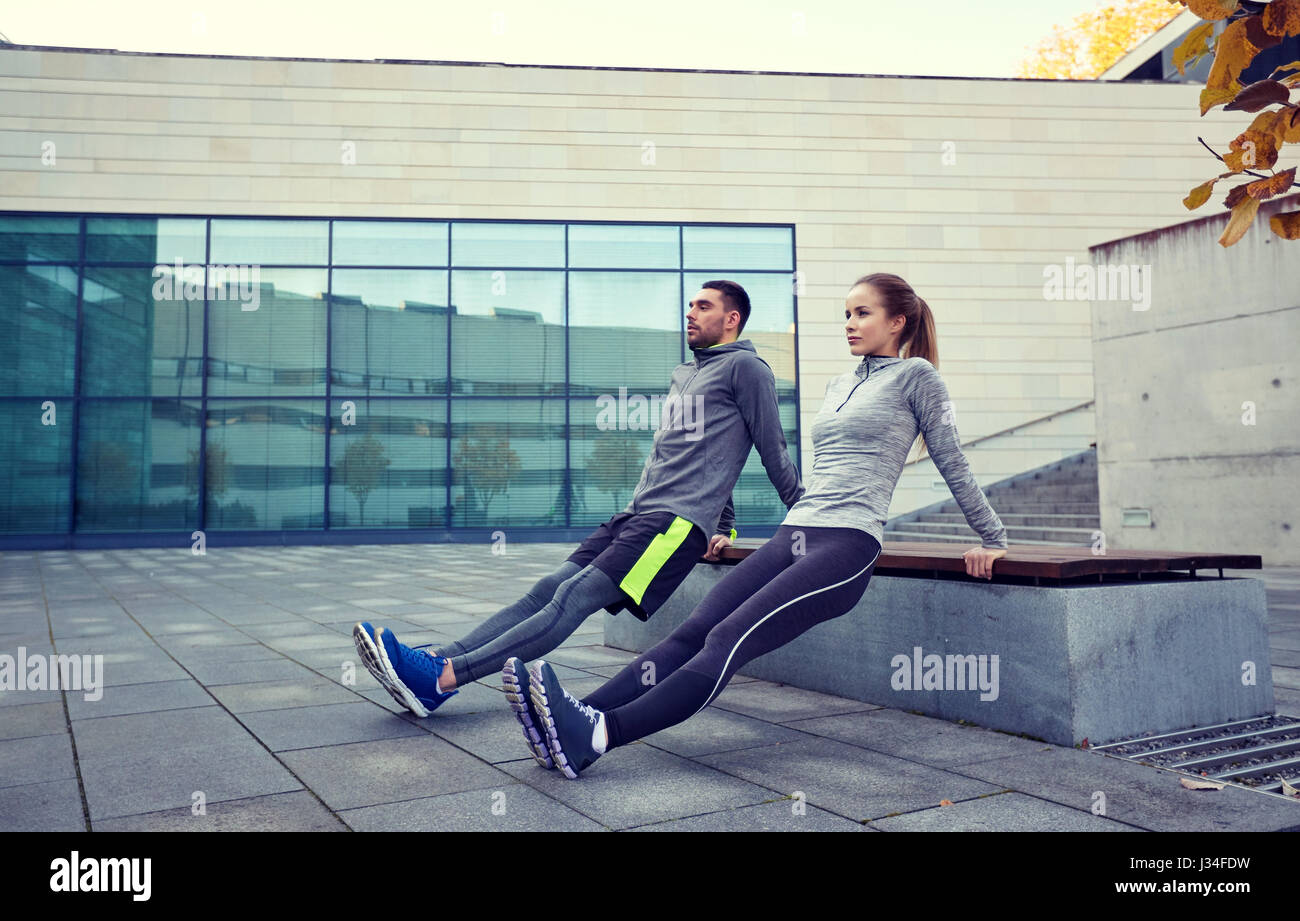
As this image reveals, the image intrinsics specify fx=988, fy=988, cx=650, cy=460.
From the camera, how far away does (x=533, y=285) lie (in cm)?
1836

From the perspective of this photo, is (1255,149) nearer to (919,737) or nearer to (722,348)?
(722,348)

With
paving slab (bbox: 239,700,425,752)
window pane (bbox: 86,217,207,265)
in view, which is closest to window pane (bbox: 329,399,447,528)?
window pane (bbox: 86,217,207,265)

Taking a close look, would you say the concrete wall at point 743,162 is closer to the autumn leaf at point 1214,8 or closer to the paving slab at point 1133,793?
the paving slab at point 1133,793

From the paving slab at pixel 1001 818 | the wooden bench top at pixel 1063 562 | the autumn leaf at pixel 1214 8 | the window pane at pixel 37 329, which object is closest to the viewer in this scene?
the autumn leaf at pixel 1214 8

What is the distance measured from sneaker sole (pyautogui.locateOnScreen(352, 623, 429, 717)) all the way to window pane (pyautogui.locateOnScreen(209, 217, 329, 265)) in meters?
15.3

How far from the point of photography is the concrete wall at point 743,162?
17562 millimetres

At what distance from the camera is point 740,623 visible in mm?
3340

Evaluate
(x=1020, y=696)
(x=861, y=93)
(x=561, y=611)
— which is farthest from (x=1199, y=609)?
(x=861, y=93)

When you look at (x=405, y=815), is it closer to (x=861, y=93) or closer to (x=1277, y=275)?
(x=1277, y=275)

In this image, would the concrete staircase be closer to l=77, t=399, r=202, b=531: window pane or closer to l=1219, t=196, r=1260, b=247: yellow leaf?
l=1219, t=196, r=1260, b=247: yellow leaf

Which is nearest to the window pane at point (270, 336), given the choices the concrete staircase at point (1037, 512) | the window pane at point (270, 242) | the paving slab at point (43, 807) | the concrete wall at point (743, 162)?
the window pane at point (270, 242)

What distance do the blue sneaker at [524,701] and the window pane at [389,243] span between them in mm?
15948

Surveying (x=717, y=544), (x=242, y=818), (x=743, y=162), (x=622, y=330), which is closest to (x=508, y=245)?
(x=622, y=330)

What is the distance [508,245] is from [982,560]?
15.7 m
